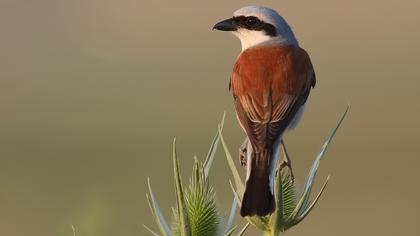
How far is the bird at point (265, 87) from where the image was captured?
321 cm

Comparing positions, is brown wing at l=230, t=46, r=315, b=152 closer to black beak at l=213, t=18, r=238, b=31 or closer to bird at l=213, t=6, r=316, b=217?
bird at l=213, t=6, r=316, b=217

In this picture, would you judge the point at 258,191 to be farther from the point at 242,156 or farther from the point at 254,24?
the point at 254,24

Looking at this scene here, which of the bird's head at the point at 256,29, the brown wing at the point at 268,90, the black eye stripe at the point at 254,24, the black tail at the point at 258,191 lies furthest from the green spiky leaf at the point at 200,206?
the black eye stripe at the point at 254,24

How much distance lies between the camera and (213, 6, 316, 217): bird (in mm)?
3211

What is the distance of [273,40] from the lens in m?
4.41

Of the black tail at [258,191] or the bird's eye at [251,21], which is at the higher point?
the bird's eye at [251,21]

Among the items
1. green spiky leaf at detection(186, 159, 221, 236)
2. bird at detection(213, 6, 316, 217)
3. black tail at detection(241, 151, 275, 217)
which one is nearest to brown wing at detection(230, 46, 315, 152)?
bird at detection(213, 6, 316, 217)

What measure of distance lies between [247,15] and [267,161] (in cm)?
129

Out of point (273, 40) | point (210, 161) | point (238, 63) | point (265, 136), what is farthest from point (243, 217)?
point (273, 40)

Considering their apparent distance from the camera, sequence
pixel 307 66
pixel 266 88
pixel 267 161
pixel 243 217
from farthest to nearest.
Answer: pixel 307 66 < pixel 266 88 < pixel 267 161 < pixel 243 217

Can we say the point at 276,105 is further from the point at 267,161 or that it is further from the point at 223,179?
the point at 223,179

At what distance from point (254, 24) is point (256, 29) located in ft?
0.12

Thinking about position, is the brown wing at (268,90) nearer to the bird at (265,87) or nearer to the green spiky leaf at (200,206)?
the bird at (265,87)

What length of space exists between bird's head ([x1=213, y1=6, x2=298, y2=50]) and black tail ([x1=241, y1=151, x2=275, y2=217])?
4.23ft
